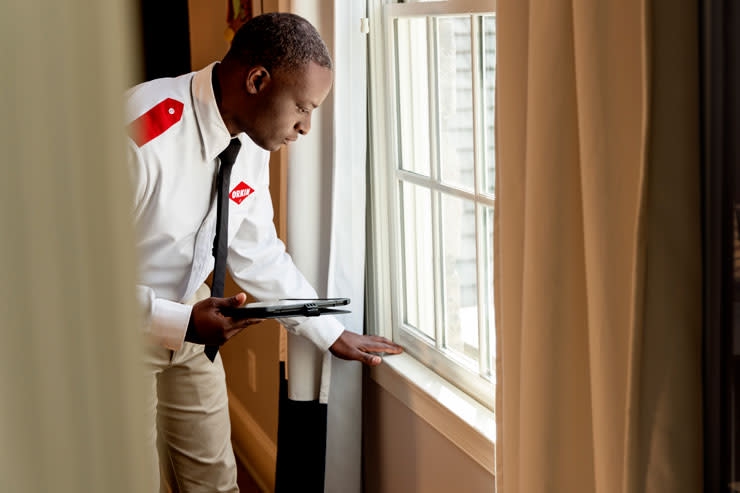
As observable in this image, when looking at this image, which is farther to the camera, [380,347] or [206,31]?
[206,31]

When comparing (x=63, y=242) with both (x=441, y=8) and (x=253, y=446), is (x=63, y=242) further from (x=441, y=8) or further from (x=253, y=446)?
(x=253, y=446)

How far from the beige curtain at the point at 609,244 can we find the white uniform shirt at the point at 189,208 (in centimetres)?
97

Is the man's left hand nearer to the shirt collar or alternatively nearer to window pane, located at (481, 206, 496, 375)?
window pane, located at (481, 206, 496, 375)

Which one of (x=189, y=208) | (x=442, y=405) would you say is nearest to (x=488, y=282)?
(x=442, y=405)

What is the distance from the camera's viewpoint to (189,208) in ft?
7.06

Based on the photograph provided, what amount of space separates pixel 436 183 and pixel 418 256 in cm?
28

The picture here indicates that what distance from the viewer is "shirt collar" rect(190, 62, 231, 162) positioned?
6.91 feet

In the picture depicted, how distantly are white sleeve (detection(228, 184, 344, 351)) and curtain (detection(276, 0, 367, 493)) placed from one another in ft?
0.14

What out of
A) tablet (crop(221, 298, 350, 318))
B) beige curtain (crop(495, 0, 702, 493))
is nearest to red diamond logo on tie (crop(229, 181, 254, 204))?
tablet (crop(221, 298, 350, 318))

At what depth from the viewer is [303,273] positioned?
7.95ft

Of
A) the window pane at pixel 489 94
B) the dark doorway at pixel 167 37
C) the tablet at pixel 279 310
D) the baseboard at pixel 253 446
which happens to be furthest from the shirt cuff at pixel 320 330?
the dark doorway at pixel 167 37

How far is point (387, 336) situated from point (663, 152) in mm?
1546

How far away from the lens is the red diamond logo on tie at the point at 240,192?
2264 millimetres

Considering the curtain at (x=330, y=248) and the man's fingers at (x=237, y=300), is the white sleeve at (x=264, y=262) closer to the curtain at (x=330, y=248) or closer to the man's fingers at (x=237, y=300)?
the curtain at (x=330, y=248)
